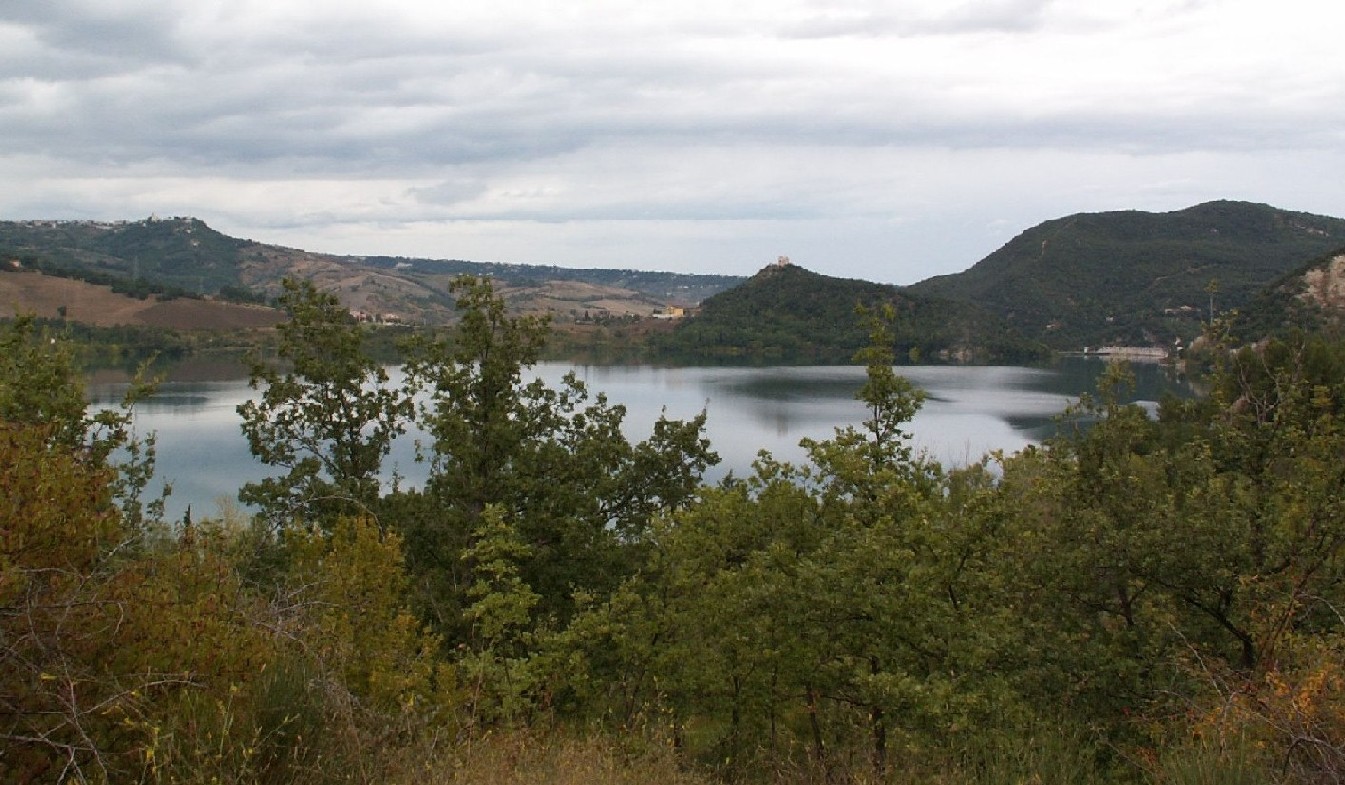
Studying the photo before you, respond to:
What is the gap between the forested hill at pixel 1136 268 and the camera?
424 feet

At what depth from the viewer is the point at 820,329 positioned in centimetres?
12475

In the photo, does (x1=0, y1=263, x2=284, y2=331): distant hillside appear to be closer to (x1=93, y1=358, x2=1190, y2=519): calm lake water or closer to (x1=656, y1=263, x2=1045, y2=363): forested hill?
(x1=93, y1=358, x2=1190, y2=519): calm lake water

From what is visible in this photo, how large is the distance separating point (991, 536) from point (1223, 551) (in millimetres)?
1633

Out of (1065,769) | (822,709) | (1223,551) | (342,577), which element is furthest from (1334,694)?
(342,577)

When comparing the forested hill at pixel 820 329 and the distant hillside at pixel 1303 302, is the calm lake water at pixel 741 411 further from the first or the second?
the forested hill at pixel 820 329

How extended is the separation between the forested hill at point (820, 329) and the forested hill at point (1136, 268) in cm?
1457

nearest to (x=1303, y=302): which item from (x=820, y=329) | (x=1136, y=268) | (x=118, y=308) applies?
(x=820, y=329)

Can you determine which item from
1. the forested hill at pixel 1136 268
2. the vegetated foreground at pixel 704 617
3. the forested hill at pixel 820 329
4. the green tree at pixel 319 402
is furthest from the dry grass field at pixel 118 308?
the forested hill at pixel 1136 268

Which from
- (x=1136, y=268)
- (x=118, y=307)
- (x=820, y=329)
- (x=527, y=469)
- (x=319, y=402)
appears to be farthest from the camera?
(x=1136, y=268)

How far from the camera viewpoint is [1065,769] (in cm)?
482

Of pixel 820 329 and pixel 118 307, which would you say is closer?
pixel 118 307

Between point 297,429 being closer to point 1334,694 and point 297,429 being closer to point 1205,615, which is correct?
point 1205,615

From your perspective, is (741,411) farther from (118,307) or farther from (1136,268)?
(1136,268)

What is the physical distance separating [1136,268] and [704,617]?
158m
